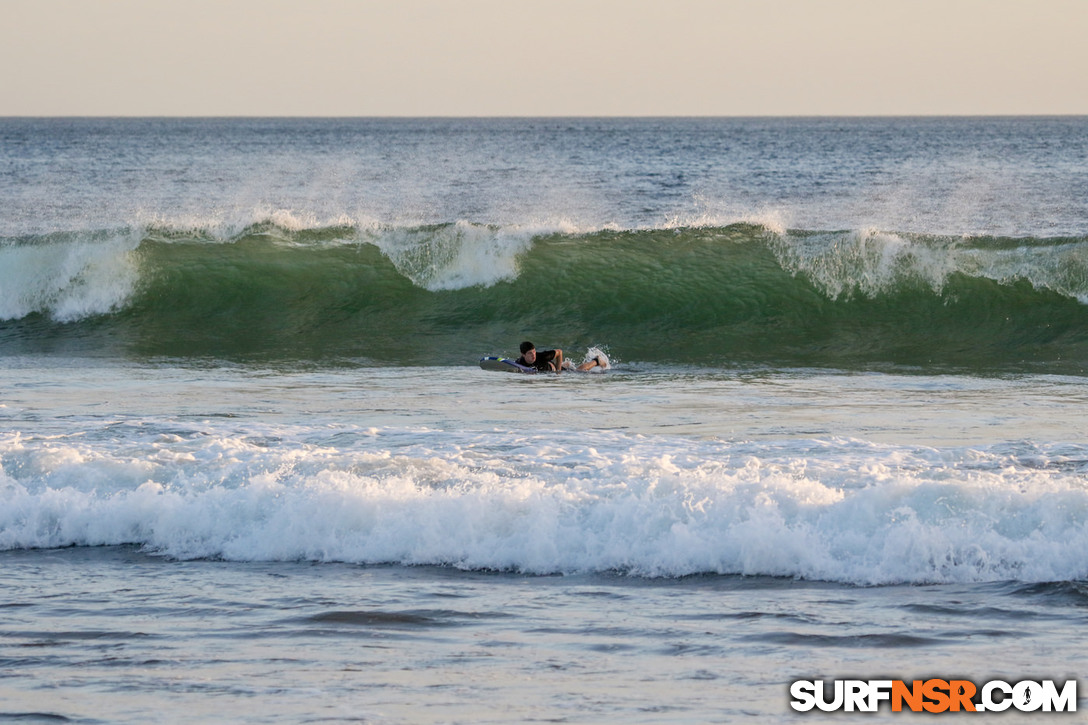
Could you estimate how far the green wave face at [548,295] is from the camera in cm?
1827

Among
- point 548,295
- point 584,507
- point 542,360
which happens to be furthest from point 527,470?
point 548,295

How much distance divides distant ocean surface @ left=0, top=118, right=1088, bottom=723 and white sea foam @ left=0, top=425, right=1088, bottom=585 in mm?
28

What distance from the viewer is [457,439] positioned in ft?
33.7

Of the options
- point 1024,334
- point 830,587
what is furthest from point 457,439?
point 1024,334

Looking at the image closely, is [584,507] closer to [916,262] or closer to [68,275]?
[916,262]

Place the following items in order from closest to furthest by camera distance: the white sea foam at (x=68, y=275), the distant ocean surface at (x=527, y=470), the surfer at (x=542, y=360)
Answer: the distant ocean surface at (x=527, y=470) < the surfer at (x=542, y=360) < the white sea foam at (x=68, y=275)

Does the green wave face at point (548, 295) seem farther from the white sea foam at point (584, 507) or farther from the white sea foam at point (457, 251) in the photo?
the white sea foam at point (584, 507)

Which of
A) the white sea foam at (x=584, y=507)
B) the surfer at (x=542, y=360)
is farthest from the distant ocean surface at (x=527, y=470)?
the surfer at (x=542, y=360)

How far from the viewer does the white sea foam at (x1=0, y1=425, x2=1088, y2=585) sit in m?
7.39

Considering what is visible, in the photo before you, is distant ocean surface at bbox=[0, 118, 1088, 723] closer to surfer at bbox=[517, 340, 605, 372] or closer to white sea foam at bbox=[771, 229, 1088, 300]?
white sea foam at bbox=[771, 229, 1088, 300]

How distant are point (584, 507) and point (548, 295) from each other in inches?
523

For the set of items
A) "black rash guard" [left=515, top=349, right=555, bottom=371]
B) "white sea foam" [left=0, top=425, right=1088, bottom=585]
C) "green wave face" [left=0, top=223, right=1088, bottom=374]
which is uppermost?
"green wave face" [left=0, top=223, right=1088, bottom=374]

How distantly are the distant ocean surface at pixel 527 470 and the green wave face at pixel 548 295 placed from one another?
0.27ft

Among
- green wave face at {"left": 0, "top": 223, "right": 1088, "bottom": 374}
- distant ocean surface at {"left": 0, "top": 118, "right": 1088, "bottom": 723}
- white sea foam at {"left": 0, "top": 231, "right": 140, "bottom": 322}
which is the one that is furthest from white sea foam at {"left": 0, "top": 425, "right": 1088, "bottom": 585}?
white sea foam at {"left": 0, "top": 231, "right": 140, "bottom": 322}
